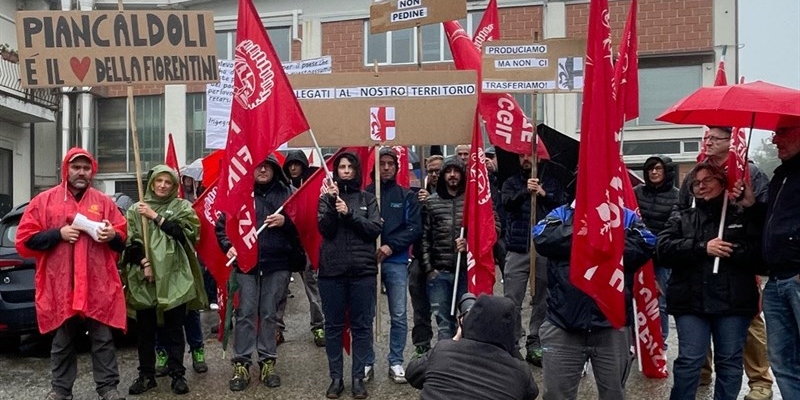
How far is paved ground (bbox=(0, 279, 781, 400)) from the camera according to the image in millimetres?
5832

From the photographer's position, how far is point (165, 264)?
5.95 metres

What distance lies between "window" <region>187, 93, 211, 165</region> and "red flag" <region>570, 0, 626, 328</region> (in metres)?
16.5

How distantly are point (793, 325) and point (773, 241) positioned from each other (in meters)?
0.52

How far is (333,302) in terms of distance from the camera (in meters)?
5.82

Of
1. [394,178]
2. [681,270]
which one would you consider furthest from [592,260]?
[394,178]

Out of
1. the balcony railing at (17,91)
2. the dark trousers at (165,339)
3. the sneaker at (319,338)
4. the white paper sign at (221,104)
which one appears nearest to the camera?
the dark trousers at (165,339)

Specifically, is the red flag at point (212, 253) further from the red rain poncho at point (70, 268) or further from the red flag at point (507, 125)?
the red flag at point (507, 125)

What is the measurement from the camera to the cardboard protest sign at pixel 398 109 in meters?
6.39

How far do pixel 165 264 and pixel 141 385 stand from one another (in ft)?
3.20

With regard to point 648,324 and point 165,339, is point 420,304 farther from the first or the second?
point 165,339

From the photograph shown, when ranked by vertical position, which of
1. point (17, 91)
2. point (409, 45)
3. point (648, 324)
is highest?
point (409, 45)

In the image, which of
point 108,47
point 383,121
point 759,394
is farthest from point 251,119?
point 759,394

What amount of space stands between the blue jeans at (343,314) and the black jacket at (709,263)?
7.31 ft

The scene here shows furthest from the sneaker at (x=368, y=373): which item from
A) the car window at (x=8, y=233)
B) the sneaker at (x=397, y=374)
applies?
the car window at (x=8, y=233)
